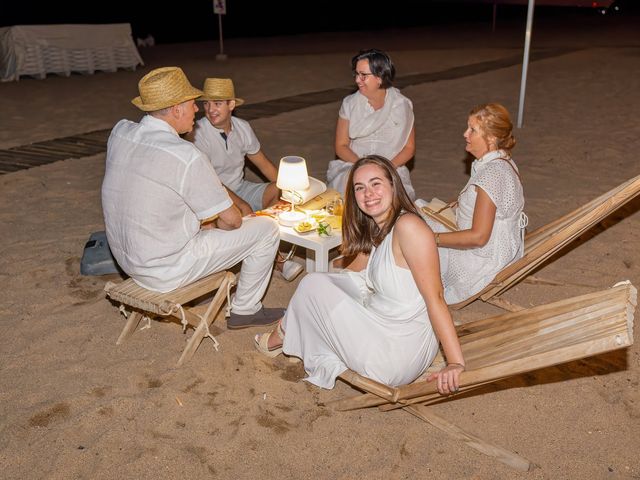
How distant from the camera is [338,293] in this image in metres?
3.02

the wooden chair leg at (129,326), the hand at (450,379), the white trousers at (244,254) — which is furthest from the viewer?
the wooden chair leg at (129,326)

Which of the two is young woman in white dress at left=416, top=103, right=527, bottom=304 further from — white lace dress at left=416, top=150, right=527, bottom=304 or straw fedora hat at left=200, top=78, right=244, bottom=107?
straw fedora hat at left=200, top=78, right=244, bottom=107

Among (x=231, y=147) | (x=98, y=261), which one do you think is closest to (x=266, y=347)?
(x=98, y=261)

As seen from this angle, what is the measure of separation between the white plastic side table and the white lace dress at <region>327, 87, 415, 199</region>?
1.14 m

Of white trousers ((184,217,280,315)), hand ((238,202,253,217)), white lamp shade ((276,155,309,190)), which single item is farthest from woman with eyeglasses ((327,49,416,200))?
white trousers ((184,217,280,315))

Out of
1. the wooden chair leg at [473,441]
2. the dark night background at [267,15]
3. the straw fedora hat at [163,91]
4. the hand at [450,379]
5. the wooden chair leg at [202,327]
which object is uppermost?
the straw fedora hat at [163,91]

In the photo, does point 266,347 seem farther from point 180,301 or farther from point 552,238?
point 552,238

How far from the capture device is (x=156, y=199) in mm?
3125

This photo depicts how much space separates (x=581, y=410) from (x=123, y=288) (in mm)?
2363

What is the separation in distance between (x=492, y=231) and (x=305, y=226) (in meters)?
1.08

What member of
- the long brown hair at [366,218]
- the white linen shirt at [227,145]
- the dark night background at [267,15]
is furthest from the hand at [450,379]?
the dark night background at [267,15]

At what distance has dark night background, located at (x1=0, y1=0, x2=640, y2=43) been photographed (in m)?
24.7

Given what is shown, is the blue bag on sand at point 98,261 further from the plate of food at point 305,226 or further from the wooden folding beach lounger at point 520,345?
the wooden folding beach lounger at point 520,345

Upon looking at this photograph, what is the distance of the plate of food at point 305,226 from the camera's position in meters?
3.89
